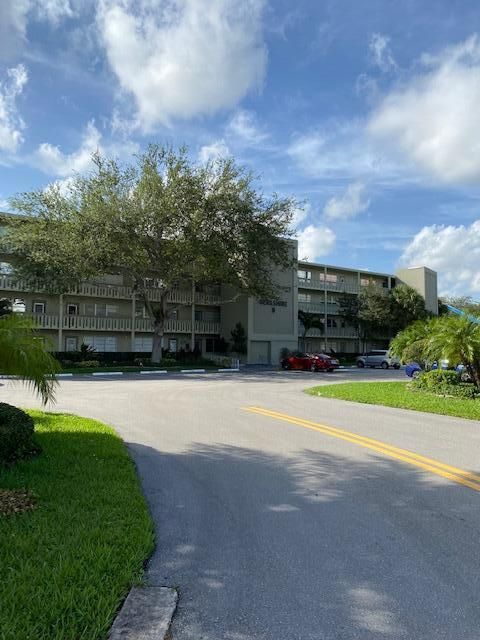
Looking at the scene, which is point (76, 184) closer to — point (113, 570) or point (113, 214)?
point (113, 214)

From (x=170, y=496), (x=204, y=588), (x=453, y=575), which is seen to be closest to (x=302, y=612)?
(x=204, y=588)

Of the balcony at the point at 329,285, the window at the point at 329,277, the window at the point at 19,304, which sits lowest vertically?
the window at the point at 19,304

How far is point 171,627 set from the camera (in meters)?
3.37

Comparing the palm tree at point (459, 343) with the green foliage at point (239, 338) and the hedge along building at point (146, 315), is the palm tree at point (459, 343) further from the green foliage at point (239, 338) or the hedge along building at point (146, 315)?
the green foliage at point (239, 338)

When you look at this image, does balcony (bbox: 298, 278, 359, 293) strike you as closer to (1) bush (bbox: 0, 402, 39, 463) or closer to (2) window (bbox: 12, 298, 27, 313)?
(2) window (bbox: 12, 298, 27, 313)

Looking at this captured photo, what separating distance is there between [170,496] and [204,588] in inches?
96.2

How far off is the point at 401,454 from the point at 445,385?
1040cm

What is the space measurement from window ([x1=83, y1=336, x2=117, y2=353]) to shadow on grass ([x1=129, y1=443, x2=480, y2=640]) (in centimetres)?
3655

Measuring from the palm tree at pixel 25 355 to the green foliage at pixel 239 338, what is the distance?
38.7m

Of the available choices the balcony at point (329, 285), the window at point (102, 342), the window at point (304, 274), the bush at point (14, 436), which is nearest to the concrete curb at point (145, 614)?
the bush at point (14, 436)

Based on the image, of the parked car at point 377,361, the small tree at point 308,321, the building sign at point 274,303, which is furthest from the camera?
the small tree at point 308,321

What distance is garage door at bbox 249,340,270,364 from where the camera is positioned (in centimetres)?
4638

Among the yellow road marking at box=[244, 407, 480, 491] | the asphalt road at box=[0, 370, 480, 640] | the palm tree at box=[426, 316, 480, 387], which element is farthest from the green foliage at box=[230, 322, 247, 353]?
the asphalt road at box=[0, 370, 480, 640]

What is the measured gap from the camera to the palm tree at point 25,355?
6.87 metres
